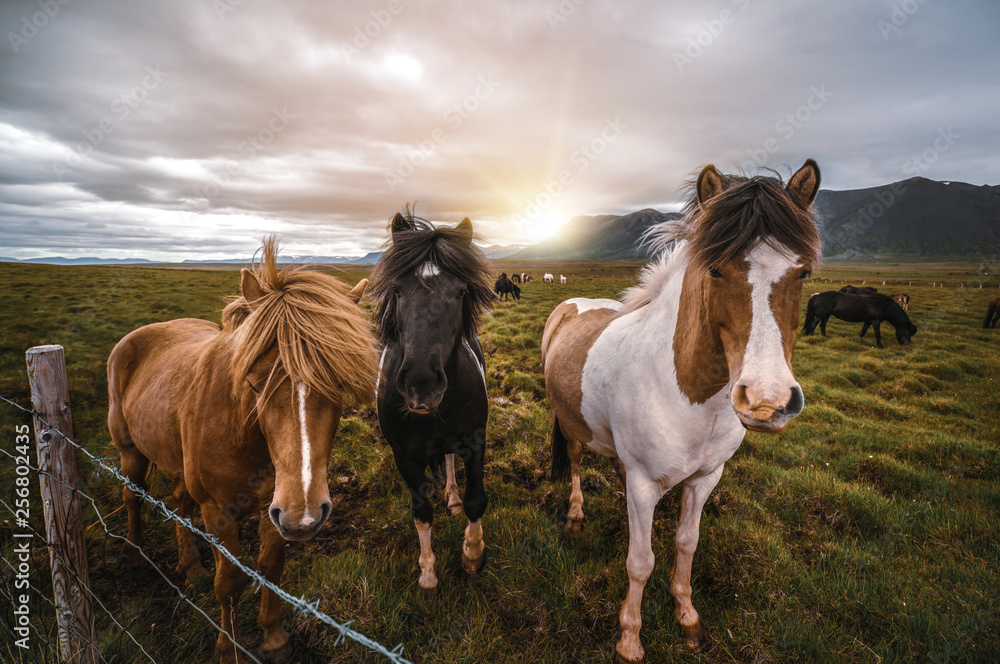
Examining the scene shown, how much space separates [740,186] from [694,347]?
3.16ft

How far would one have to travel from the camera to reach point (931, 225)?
572 feet

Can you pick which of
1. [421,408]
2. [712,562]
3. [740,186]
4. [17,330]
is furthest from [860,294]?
[17,330]

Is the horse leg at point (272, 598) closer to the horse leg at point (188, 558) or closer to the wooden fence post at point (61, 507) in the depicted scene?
the wooden fence post at point (61, 507)

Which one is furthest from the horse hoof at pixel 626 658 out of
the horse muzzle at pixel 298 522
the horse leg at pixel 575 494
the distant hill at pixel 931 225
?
the distant hill at pixel 931 225

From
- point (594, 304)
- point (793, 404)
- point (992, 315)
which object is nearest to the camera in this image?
point (793, 404)

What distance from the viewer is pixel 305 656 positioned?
113 inches

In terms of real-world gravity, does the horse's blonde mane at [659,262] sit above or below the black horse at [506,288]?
above

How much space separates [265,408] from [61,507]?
4.85ft

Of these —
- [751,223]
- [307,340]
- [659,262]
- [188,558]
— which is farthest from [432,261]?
[188,558]

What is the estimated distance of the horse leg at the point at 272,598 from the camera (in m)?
2.69

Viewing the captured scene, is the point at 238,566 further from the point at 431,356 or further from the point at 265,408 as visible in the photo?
the point at 431,356

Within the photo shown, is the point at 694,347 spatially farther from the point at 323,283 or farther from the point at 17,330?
the point at 17,330

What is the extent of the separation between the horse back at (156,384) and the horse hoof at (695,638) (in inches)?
162

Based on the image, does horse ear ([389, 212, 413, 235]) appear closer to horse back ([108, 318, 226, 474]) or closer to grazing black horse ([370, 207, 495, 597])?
grazing black horse ([370, 207, 495, 597])
